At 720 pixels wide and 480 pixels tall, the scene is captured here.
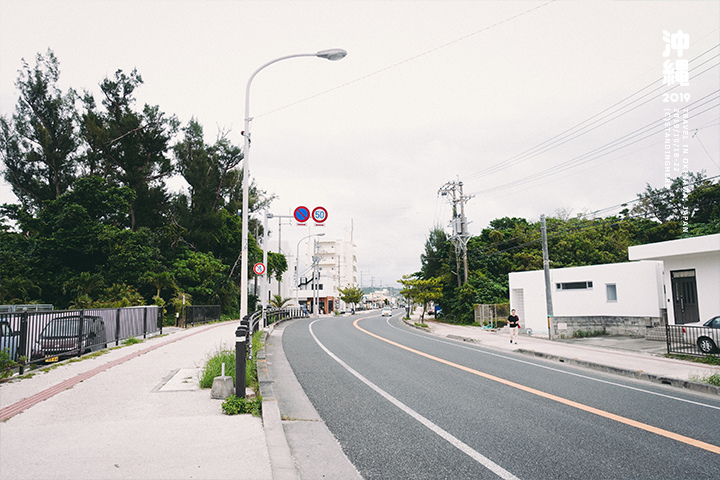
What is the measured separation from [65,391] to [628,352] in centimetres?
1835

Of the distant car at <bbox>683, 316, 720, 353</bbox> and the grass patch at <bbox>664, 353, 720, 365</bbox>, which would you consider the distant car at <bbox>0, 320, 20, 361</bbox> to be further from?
the distant car at <bbox>683, 316, 720, 353</bbox>

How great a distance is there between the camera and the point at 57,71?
132 feet

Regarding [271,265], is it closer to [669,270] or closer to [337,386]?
[669,270]

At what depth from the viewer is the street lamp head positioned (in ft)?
42.9

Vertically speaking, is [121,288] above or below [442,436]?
above

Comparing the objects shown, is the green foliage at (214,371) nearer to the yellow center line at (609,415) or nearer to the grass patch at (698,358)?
the yellow center line at (609,415)

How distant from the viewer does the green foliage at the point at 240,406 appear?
266 inches

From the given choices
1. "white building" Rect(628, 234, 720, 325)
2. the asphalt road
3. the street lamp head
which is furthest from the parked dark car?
"white building" Rect(628, 234, 720, 325)

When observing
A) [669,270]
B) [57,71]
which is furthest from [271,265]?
[669,270]

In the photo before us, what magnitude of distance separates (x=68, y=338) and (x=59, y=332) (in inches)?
15.0

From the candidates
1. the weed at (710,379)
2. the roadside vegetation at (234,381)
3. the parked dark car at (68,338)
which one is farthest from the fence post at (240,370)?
the weed at (710,379)

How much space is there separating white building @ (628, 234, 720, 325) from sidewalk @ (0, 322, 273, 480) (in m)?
19.3

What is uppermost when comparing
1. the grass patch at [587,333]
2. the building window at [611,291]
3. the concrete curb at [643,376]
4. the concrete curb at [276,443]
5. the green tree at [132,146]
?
the green tree at [132,146]

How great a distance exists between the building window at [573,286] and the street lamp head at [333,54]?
20.7m
